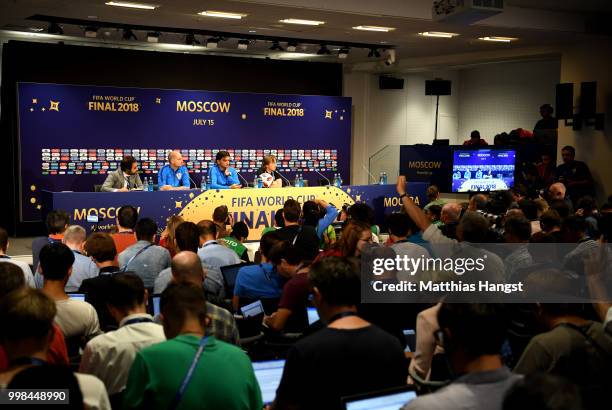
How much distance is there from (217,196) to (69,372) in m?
8.03

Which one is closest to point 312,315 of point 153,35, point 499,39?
point 153,35

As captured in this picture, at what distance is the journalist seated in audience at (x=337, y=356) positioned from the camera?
2.58m

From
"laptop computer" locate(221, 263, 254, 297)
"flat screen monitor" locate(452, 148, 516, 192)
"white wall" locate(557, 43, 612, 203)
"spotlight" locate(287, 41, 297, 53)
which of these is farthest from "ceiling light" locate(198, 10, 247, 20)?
"white wall" locate(557, 43, 612, 203)

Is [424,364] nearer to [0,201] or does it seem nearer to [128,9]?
[128,9]

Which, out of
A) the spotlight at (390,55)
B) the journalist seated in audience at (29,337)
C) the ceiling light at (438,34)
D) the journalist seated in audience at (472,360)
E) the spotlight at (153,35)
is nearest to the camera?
the journalist seated in audience at (472,360)

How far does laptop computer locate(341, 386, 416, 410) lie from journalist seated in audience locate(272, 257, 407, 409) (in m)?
0.18

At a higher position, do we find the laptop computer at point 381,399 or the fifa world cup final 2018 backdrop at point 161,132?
the fifa world cup final 2018 backdrop at point 161,132

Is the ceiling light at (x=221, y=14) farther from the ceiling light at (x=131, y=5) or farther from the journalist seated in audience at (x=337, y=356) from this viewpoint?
the journalist seated in audience at (x=337, y=356)

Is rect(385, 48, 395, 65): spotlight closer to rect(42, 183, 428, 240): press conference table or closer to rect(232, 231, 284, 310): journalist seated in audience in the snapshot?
rect(42, 183, 428, 240): press conference table

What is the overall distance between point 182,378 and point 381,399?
68 cm

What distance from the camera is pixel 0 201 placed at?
1187cm

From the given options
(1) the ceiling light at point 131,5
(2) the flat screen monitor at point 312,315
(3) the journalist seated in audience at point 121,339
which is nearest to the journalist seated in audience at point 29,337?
(3) the journalist seated in audience at point 121,339

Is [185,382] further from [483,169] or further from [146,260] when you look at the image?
[483,169]

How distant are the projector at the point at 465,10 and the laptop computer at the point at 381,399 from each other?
634 centimetres
